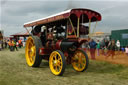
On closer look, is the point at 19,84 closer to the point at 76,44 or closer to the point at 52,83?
the point at 52,83

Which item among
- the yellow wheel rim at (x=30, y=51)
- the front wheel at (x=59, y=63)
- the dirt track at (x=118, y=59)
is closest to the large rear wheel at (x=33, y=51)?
the yellow wheel rim at (x=30, y=51)

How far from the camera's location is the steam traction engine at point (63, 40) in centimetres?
436

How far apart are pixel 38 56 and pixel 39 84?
1.95 metres

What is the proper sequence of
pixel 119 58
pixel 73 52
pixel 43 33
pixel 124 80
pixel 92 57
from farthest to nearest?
1. pixel 92 57
2. pixel 119 58
3. pixel 43 33
4. pixel 73 52
5. pixel 124 80

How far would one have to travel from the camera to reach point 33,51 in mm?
5637

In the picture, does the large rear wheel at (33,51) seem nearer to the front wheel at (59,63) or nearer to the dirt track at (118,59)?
the front wheel at (59,63)

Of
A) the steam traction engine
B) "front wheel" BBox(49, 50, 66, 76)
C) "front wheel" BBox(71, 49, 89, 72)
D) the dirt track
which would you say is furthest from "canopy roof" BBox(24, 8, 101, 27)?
the dirt track

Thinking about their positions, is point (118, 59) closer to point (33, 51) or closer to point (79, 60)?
point (79, 60)

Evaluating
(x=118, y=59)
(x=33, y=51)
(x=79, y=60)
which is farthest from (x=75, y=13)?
(x=118, y=59)

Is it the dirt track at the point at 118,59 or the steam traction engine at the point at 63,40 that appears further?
the dirt track at the point at 118,59

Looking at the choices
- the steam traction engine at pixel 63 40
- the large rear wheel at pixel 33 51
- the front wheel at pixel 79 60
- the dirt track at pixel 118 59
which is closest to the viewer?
the steam traction engine at pixel 63 40

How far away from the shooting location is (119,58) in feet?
20.8

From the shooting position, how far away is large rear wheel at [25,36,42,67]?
204 inches

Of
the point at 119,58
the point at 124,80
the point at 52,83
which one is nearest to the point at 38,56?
the point at 52,83
